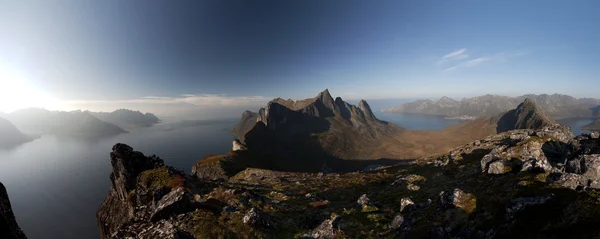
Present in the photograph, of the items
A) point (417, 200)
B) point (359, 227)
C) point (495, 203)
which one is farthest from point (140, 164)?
point (495, 203)

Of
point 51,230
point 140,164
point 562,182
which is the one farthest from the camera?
point 51,230

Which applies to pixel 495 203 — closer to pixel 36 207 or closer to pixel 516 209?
pixel 516 209

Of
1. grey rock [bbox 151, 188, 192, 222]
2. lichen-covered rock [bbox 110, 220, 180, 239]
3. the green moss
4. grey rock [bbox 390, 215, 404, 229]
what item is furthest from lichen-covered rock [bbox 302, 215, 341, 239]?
the green moss

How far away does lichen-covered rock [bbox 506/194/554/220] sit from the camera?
15148 mm

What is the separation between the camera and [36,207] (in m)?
161

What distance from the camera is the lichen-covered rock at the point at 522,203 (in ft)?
49.7

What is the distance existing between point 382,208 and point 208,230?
963 inches

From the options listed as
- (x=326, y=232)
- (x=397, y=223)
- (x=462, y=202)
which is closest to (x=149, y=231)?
(x=326, y=232)

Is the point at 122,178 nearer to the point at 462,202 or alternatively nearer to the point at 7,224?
the point at 7,224

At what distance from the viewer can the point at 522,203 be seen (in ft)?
50.7

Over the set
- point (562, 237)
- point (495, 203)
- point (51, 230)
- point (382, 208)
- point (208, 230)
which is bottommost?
point (51, 230)

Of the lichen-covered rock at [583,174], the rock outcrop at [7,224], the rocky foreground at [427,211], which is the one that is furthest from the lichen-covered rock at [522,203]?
the rock outcrop at [7,224]

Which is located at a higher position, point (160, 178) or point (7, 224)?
point (7, 224)

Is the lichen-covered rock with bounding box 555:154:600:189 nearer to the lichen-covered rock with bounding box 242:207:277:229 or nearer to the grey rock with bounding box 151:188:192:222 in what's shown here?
the lichen-covered rock with bounding box 242:207:277:229
